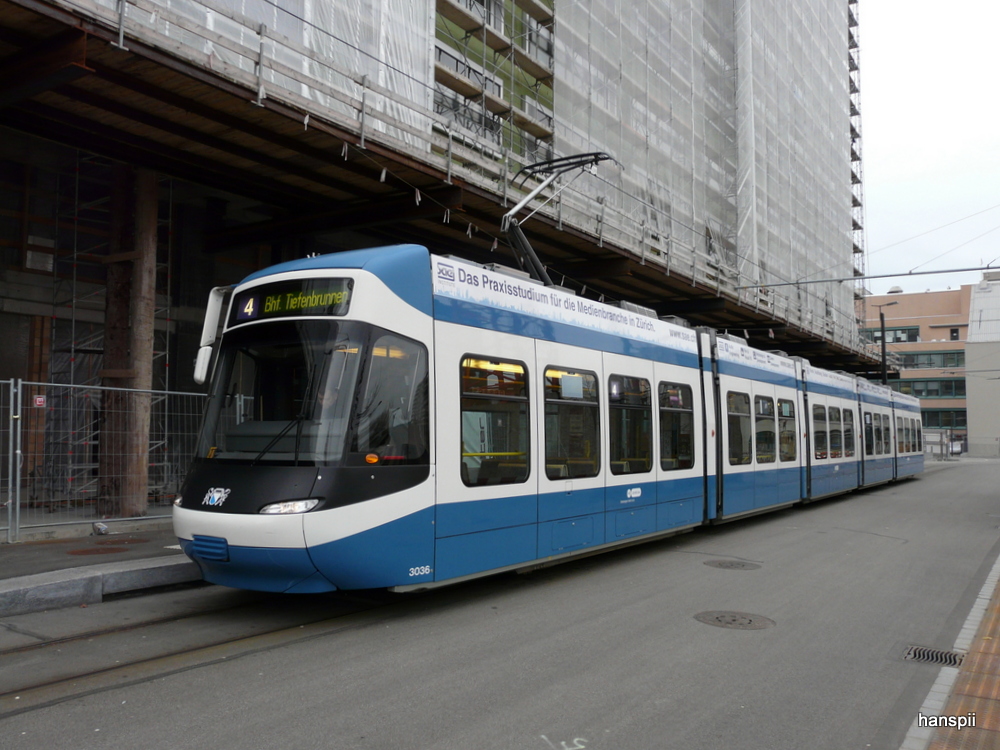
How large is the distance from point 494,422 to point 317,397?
2037 mm

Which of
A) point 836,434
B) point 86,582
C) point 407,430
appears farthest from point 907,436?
point 86,582

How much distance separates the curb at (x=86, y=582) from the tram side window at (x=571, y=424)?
416 centimetres

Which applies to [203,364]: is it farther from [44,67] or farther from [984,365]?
[984,365]

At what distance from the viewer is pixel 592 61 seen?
76.4ft

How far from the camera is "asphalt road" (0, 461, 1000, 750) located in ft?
14.6

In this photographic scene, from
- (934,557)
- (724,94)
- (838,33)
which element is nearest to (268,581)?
(934,557)

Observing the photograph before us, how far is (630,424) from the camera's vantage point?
1032 cm

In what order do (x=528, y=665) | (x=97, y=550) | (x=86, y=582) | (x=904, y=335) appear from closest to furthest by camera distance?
(x=528, y=665)
(x=86, y=582)
(x=97, y=550)
(x=904, y=335)

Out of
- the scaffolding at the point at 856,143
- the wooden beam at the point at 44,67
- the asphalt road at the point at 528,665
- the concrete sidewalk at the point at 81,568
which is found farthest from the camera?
the scaffolding at the point at 856,143

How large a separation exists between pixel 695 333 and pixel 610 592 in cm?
571

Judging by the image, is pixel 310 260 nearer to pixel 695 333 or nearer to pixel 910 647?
pixel 910 647

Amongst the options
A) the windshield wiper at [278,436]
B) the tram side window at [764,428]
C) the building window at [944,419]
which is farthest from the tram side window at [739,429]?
the building window at [944,419]

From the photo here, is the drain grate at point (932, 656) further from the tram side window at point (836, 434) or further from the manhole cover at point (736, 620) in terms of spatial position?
the tram side window at point (836, 434)

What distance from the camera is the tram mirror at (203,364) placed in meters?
7.93
